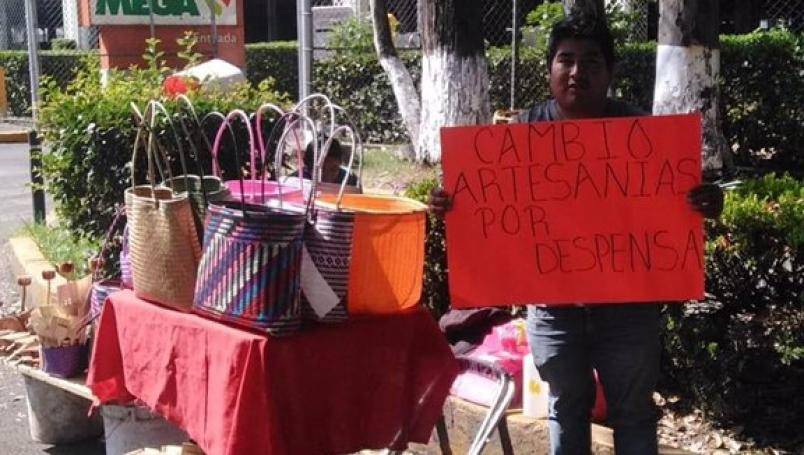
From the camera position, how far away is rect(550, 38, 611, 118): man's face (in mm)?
3141

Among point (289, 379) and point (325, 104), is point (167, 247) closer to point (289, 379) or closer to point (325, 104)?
point (289, 379)

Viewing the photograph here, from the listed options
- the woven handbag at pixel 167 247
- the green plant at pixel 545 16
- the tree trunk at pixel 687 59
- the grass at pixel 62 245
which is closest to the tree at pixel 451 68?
the green plant at pixel 545 16

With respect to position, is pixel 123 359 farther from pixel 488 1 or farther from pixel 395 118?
pixel 488 1

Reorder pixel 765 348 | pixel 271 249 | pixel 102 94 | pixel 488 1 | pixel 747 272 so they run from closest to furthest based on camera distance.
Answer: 1. pixel 271 249
2. pixel 765 348
3. pixel 747 272
4. pixel 102 94
5. pixel 488 1

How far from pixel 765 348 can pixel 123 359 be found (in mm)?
2470

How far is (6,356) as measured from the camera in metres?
5.76

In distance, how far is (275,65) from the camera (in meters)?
19.9

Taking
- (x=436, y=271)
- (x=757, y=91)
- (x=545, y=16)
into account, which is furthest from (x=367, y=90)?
(x=436, y=271)

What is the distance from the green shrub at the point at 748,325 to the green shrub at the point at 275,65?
15674 millimetres

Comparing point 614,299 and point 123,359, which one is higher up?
point 614,299

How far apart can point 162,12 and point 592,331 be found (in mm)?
9862

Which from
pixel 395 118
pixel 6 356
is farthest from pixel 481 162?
pixel 395 118

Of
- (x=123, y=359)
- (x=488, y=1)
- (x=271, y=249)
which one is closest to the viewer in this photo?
(x=271, y=249)

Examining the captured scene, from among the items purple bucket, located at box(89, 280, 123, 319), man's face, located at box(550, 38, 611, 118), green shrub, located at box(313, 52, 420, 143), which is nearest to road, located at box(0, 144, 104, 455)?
purple bucket, located at box(89, 280, 123, 319)
